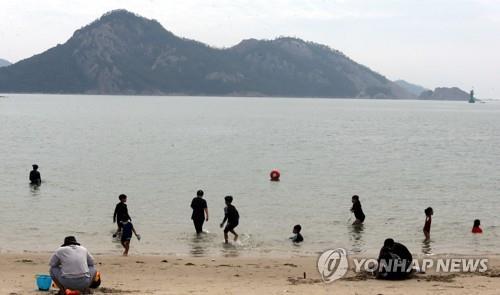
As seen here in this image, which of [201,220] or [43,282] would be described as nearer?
[43,282]

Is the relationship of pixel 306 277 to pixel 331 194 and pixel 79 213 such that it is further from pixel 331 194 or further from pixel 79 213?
pixel 331 194

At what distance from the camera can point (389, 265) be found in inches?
611

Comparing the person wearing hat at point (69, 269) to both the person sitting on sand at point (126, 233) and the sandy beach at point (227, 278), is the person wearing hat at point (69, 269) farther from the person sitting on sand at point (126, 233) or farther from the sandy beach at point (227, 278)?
the person sitting on sand at point (126, 233)

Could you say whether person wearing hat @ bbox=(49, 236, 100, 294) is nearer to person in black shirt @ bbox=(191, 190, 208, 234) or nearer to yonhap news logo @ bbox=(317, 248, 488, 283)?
yonhap news logo @ bbox=(317, 248, 488, 283)

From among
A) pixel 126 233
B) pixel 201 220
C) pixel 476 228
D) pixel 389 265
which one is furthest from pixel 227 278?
pixel 476 228

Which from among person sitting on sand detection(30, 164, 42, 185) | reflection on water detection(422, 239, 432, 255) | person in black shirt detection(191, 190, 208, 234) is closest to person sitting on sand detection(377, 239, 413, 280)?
reflection on water detection(422, 239, 432, 255)

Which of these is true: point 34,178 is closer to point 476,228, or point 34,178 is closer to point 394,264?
point 476,228

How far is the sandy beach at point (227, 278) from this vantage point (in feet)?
46.6

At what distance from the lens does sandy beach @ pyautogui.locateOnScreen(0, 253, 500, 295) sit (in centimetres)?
1421

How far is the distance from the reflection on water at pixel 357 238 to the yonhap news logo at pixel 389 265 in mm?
1172

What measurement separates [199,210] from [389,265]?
9.30 meters

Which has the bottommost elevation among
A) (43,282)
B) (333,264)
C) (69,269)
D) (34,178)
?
(333,264)

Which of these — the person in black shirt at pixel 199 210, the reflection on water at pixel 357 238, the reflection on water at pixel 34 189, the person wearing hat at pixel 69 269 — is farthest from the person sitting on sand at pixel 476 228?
the reflection on water at pixel 34 189

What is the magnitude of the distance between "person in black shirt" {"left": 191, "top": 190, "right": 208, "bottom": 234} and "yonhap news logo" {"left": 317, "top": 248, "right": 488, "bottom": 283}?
424 centimetres
